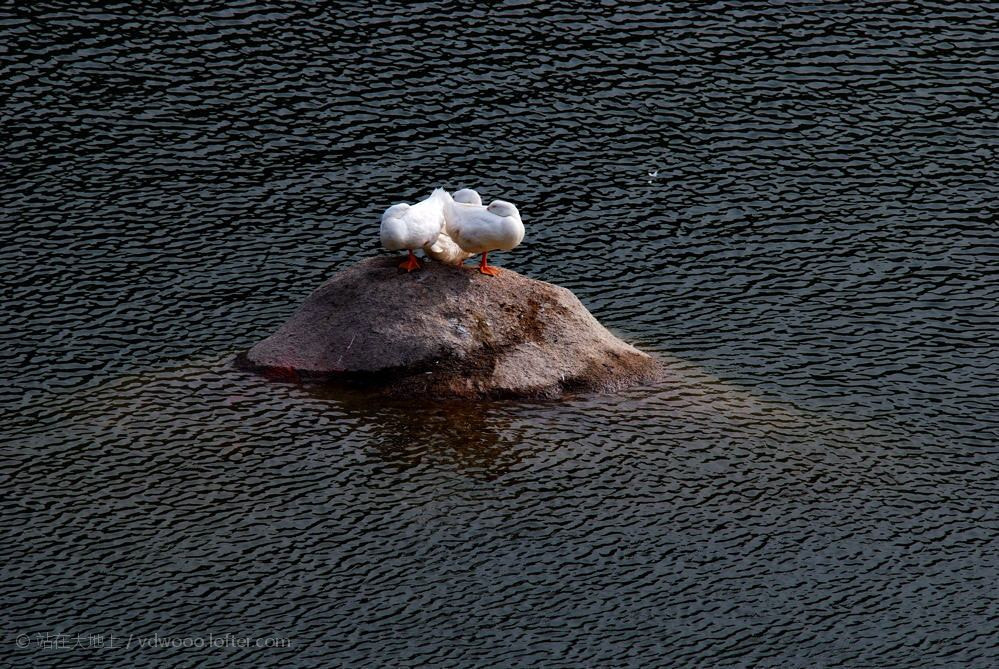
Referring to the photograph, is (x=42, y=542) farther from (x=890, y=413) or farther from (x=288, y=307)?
(x=890, y=413)

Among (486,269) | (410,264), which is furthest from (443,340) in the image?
(486,269)

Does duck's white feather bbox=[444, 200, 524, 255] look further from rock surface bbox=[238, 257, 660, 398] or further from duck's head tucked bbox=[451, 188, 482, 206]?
rock surface bbox=[238, 257, 660, 398]

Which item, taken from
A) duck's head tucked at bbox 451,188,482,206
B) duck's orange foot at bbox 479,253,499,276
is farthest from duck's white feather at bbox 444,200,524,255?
duck's orange foot at bbox 479,253,499,276

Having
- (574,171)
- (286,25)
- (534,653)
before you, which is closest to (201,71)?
(286,25)

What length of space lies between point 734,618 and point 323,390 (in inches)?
372

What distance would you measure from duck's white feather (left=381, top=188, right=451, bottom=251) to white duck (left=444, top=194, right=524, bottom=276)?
0.37 m

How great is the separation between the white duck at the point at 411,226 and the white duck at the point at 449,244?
1.50ft

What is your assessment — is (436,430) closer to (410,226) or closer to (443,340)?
(443,340)

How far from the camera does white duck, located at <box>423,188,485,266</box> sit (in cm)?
3244

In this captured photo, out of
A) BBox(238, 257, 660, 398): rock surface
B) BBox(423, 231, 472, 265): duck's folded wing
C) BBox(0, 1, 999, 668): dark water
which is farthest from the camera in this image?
BBox(423, 231, 472, 265): duck's folded wing

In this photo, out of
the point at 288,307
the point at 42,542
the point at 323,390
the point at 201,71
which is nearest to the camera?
the point at 42,542

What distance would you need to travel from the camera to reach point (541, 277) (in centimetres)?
3700

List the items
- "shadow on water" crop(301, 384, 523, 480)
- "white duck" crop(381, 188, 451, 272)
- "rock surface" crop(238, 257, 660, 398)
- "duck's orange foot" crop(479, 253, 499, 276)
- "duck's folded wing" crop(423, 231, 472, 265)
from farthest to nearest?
"duck's orange foot" crop(479, 253, 499, 276) < "duck's folded wing" crop(423, 231, 472, 265) < "rock surface" crop(238, 257, 660, 398) < "white duck" crop(381, 188, 451, 272) < "shadow on water" crop(301, 384, 523, 480)

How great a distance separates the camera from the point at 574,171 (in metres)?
40.7
